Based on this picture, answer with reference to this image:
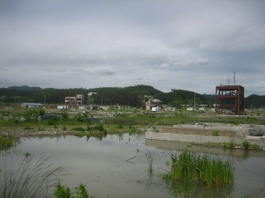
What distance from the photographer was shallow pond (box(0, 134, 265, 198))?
31.2 ft

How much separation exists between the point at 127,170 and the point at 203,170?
395cm

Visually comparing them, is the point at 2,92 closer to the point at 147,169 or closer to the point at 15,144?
the point at 15,144

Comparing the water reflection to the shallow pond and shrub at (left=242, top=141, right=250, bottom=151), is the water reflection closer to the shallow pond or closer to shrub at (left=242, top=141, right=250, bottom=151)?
the shallow pond

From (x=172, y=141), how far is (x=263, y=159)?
760 centimetres

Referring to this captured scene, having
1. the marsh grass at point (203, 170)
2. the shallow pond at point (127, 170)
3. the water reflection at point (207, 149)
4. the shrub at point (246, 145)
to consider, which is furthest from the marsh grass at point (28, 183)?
the shrub at point (246, 145)

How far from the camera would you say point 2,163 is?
509 inches

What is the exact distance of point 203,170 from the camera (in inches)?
388

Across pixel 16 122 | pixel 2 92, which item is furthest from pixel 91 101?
pixel 16 122

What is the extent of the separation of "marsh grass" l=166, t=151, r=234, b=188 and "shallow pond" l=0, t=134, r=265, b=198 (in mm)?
348

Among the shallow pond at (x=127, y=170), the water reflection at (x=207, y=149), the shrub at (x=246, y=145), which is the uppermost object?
the shrub at (x=246, y=145)

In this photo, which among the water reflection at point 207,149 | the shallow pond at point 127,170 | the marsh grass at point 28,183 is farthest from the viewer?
the water reflection at point 207,149

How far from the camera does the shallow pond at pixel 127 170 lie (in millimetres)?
9508

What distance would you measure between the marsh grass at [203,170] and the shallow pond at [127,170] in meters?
0.35

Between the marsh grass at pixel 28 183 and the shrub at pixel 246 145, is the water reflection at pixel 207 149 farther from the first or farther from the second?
the marsh grass at pixel 28 183
